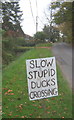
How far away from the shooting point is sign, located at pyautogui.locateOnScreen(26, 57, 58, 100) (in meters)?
2.68

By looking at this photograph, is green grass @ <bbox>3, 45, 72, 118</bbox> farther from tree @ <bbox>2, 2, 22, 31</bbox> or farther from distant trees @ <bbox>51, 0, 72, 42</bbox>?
distant trees @ <bbox>51, 0, 72, 42</bbox>

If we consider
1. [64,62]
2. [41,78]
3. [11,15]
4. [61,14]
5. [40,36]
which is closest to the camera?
[41,78]

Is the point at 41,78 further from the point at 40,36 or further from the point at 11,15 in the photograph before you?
the point at 11,15

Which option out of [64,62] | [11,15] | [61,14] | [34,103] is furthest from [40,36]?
A: [64,62]

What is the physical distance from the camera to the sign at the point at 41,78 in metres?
2.68

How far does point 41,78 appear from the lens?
276 centimetres

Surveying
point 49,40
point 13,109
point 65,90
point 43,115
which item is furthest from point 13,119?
point 65,90

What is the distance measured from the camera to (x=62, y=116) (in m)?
3.59

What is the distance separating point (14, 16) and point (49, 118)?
2.37 metres

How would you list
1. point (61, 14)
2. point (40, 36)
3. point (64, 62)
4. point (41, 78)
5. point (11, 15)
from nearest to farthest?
point (41, 78) < point (40, 36) < point (11, 15) < point (61, 14) < point (64, 62)

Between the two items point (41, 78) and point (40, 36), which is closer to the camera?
point (41, 78)

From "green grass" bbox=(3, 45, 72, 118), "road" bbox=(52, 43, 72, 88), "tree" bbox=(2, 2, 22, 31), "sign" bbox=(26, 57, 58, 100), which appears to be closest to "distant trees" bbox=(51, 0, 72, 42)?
"road" bbox=(52, 43, 72, 88)

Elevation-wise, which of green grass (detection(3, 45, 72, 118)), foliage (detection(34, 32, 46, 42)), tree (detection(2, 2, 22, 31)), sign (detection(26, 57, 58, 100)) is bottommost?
green grass (detection(3, 45, 72, 118))

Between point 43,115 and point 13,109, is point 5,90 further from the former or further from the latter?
point 43,115
